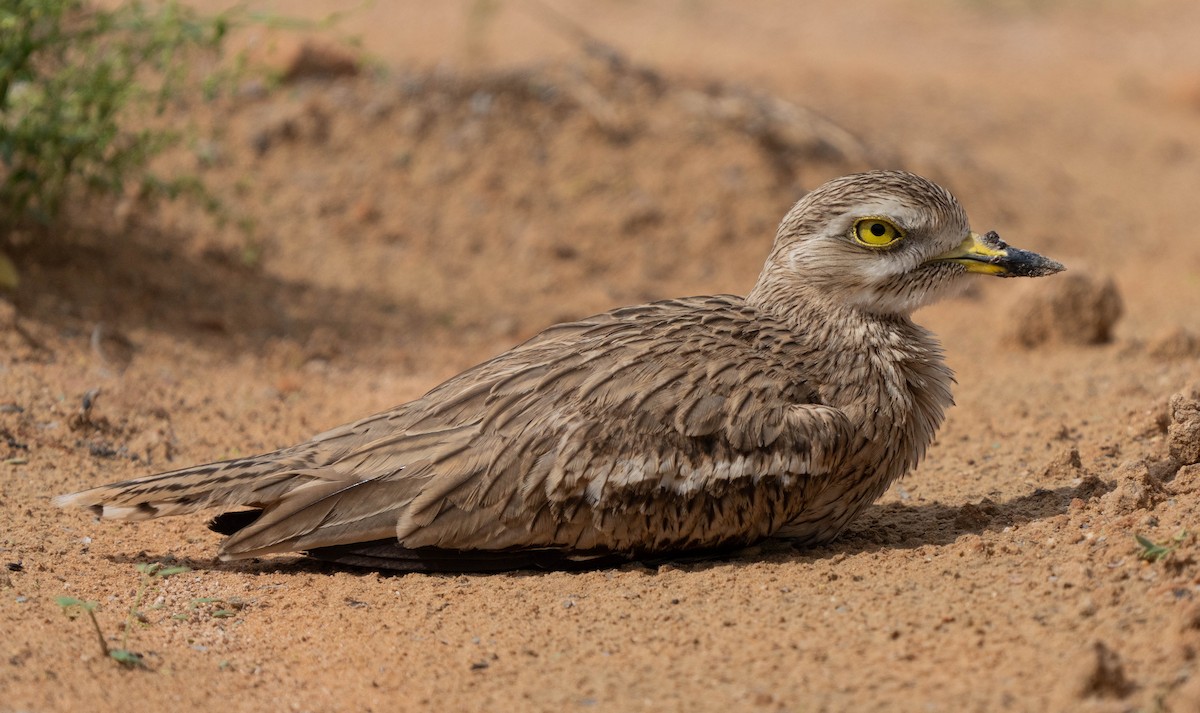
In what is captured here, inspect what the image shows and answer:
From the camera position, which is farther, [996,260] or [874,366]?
[996,260]

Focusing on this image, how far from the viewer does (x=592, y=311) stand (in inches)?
359

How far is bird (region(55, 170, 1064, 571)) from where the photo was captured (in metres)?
4.74

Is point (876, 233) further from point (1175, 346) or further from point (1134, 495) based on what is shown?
point (1175, 346)

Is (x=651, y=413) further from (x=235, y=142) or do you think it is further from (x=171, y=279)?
(x=235, y=142)

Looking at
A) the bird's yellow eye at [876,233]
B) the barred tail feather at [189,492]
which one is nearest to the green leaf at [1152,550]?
the bird's yellow eye at [876,233]

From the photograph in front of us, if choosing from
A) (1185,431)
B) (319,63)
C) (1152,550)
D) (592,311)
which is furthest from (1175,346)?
(319,63)

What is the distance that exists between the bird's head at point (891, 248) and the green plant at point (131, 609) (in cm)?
268

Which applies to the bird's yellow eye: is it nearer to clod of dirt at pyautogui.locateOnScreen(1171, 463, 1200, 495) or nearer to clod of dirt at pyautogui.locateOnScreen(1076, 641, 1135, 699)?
clod of dirt at pyautogui.locateOnScreen(1171, 463, 1200, 495)

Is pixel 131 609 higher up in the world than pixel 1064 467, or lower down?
lower down

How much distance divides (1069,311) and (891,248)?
351 centimetres

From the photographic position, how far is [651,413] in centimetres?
478

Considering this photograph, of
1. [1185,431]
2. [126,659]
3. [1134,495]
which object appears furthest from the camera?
[1185,431]

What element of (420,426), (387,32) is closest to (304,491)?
(420,426)

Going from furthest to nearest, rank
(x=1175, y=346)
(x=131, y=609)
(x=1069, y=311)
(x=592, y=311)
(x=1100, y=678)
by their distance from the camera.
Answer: (x=592, y=311) < (x=1069, y=311) < (x=1175, y=346) < (x=131, y=609) < (x=1100, y=678)
